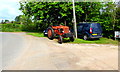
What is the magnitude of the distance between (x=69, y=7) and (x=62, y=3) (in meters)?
1.06

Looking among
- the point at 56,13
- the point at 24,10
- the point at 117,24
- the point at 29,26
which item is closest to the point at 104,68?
the point at 117,24

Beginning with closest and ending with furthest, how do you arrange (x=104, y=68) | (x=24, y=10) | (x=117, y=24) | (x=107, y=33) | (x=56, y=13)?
1. (x=104, y=68)
2. (x=117, y=24)
3. (x=107, y=33)
4. (x=56, y=13)
5. (x=24, y=10)

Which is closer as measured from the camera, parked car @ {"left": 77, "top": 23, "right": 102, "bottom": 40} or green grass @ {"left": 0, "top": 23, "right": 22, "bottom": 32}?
parked car @ {"left": 77, "top": 23, "right": 102, "bottom": 40}

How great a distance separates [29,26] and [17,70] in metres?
23.9

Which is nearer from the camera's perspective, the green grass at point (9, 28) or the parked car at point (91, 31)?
the parked car at point (91, 31)

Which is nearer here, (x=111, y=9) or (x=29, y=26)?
(x=111, y=9)

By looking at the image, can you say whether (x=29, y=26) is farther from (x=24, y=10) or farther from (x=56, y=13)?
(x=56, y=13)

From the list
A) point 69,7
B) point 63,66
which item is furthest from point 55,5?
point 63,66

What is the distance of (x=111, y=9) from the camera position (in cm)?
1237

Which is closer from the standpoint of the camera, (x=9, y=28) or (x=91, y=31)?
(x=91, y=31)

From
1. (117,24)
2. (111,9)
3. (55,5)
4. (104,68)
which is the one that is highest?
(55,5)

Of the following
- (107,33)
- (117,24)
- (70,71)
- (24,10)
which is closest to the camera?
(70,71)

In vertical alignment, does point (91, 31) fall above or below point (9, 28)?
below

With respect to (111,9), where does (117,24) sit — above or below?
below
